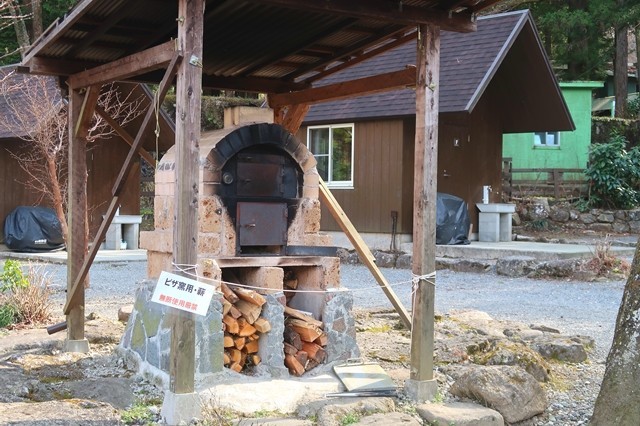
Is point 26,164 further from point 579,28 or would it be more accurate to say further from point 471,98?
point 579,28

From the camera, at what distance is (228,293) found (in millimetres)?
7207

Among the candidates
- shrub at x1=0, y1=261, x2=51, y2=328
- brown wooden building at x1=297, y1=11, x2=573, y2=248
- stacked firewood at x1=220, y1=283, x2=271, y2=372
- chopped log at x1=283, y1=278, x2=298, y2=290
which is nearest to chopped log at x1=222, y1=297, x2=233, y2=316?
stacked firewood at x1=220, y1=283, x2=271, y2=372

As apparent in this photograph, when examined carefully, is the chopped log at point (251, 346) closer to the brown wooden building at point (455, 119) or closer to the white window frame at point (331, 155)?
the brown wooden building at point (455, 119)

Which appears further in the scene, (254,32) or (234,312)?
(254,32)

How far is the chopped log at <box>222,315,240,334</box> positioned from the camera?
7.08 meters

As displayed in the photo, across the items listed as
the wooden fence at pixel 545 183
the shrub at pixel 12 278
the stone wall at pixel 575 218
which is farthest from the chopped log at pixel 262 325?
the wooden fence at pixel 545 183

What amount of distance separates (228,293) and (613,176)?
66.9 ft

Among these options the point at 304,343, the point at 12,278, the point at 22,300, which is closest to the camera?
the point at 304,343

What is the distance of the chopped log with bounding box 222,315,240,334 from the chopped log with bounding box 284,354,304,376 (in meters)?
0.56

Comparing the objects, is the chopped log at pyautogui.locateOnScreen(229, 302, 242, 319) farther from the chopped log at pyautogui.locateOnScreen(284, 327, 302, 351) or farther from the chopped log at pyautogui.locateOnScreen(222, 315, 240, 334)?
the chopped log at pyautogui.locateOnScreen(284, 327, 302, 351)

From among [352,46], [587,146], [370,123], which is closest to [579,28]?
[587,146]

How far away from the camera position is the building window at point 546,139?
28.4 metres

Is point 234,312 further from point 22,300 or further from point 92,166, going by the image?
point 92,166

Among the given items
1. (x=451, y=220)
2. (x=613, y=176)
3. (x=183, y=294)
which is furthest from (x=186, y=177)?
(x=613, y=176)
